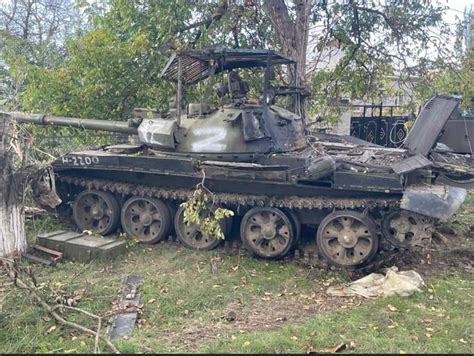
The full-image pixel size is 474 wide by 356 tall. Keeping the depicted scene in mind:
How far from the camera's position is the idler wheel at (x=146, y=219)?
29.6 feet

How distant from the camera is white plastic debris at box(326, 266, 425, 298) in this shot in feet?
22.0

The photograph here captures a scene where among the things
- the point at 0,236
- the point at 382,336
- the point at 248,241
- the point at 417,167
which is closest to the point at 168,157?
the point at 248,241

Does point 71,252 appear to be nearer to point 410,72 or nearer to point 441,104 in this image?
point 441,104

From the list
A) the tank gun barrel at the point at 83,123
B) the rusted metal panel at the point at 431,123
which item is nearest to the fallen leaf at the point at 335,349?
the rusted metal panel at the point at 431,123

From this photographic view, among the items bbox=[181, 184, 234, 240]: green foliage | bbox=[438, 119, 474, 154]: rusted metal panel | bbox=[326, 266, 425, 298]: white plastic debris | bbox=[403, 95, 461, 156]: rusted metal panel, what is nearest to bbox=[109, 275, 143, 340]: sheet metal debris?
bbox=[181, 184, 234, 240]: green foliage

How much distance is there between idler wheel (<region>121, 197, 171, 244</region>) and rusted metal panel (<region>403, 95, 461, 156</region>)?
3.95 metres

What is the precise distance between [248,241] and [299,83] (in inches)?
185

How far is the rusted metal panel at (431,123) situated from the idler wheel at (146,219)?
3949 millimetres

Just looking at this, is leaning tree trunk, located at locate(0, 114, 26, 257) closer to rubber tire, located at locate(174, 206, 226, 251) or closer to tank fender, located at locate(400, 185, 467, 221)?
rubber tire, located at locate(174, 206, 226, 251)

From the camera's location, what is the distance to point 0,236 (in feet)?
24.7

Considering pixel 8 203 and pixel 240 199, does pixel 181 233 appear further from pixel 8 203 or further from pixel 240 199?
pixel 8 203

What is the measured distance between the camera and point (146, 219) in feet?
30.0

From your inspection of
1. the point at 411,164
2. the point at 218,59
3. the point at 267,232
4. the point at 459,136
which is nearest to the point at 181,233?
the point at 267,232

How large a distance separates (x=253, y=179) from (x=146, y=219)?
6.75ft
